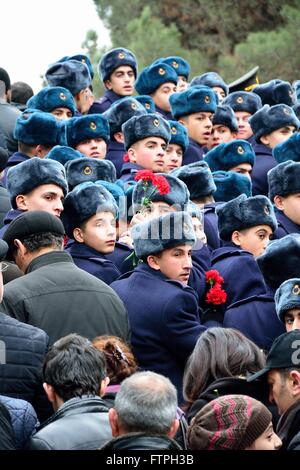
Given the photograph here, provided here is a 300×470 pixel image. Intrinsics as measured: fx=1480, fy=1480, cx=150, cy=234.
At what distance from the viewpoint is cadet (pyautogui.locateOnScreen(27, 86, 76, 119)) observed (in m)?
11.7

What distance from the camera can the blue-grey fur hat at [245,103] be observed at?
13.1 m

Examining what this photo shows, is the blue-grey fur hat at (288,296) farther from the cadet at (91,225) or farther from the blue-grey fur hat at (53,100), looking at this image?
the blue-grey fur hat at (53,100)

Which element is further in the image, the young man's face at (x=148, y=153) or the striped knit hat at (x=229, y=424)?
the young man's face at (x=148, y=153)

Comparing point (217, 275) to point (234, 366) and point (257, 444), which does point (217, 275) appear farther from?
point (257, 444)

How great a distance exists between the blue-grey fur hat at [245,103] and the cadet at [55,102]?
6.36 feet

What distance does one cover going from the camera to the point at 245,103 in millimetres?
13094

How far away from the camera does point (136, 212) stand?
9273 millimetres

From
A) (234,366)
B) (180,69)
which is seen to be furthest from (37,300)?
(180,69)

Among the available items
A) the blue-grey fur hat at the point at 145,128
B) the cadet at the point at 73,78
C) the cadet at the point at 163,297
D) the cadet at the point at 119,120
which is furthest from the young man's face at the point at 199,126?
the cadet at the point at 163,297

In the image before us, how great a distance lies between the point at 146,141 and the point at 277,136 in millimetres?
1604

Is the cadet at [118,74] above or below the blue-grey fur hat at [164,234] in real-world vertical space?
below

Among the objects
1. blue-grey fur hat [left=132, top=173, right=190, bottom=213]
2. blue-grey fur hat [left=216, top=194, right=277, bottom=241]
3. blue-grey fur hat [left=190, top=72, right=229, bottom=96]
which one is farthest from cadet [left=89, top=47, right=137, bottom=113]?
blue-grey fur hat [left=216, top=194, right=277, bottom=241]

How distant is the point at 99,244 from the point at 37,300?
1458mm
